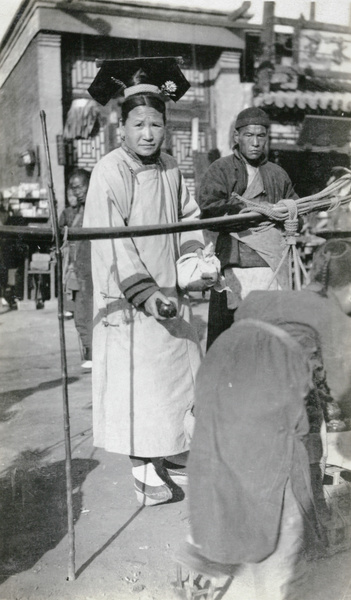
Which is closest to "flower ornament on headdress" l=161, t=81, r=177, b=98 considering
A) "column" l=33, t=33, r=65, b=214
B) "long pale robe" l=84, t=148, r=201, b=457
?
"long pale robe" l=84, t=148, r=201, b=457

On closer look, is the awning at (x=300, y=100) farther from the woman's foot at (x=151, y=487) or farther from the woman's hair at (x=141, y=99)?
the woman's foot at (x=151, y=487)

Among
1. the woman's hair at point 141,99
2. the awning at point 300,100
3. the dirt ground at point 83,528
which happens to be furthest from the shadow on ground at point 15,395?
the awning at point 300,100

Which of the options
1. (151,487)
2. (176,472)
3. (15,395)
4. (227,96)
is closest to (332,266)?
(151,487)

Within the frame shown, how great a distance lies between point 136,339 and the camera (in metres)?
2.85

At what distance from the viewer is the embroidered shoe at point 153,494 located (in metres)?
2.98

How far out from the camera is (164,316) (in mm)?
2500

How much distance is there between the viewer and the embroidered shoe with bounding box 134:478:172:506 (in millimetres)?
2984

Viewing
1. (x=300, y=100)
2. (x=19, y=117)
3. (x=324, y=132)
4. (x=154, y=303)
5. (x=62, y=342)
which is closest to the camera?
(x=62, y=342)

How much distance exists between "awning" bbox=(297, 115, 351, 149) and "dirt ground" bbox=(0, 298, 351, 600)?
7.86 metres

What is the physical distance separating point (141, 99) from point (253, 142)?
1.04m

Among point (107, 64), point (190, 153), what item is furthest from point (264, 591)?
point (190, 153)

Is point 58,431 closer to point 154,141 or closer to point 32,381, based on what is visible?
point 32,381

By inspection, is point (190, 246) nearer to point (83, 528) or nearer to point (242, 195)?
point (242, 195)

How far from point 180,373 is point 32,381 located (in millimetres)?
2990
